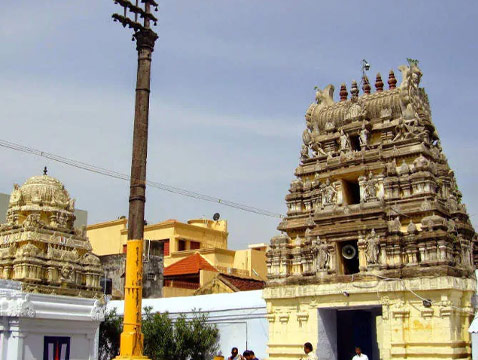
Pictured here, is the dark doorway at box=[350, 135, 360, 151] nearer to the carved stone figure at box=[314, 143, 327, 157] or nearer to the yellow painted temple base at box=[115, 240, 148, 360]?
the carved stone figure at box=[314, 143, 327, 157]

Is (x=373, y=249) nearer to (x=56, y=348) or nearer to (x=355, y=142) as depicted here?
(x=355, y=142)

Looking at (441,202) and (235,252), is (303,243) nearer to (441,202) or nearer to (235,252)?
(441,202)

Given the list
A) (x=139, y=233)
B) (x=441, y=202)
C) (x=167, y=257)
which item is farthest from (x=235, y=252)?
(x=139, y=233)

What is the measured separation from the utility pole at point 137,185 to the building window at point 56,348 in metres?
8.99

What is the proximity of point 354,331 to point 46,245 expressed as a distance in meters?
12.1

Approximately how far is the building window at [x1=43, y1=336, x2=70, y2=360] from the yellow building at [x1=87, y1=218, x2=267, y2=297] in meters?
15.2

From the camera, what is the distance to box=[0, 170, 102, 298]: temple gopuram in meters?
24.0

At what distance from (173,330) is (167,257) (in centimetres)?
2283

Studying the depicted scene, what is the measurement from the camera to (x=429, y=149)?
82.8 ft

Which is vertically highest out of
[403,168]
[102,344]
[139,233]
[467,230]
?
[403,168]

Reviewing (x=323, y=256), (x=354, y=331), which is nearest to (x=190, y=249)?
(x=354, y=331)

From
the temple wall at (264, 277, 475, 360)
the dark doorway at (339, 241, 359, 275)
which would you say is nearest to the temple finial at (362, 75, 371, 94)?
the dark doorway at (339, 241, 359, 275)

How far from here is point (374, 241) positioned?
22828 millimetres

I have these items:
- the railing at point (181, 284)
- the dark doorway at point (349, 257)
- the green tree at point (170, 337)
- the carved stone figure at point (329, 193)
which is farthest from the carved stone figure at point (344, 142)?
the railing at point (181, 284)
